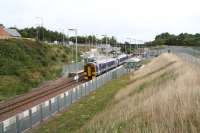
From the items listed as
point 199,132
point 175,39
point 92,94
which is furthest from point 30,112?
point 175,39

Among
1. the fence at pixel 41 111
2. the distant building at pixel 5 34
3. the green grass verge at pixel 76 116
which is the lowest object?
the green grass verge at pixel 76 116

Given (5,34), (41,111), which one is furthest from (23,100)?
(5,34)

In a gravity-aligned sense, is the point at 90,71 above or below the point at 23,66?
below

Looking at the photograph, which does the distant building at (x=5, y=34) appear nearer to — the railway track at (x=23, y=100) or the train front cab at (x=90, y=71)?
the train front cab at (x=90, y=71)

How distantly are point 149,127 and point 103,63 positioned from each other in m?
53.8

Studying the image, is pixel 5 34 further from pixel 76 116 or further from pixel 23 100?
pixel 76 116

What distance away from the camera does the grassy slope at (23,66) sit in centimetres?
4284

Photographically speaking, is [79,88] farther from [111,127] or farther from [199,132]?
[199,132]

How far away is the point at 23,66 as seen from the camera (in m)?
A: 54.7

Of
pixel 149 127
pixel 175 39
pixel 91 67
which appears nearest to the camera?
pixel 149 127

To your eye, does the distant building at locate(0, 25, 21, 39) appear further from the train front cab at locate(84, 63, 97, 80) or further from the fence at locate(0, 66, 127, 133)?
the fence at locate(0, 66, 127, 133)

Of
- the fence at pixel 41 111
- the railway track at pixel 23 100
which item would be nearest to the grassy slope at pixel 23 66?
the railway track at pixel 23 100

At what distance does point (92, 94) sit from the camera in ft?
121

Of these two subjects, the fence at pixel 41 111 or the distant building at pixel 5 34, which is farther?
the distant building at pixel 5 34
